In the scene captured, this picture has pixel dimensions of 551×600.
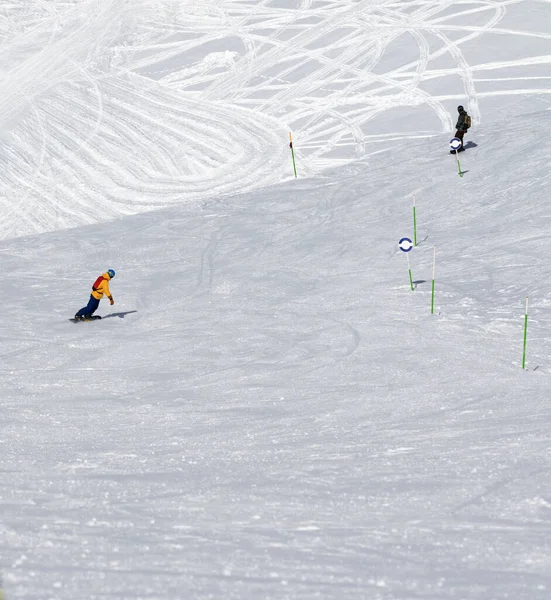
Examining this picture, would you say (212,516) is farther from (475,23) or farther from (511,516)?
(475,23)

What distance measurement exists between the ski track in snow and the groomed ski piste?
10cm

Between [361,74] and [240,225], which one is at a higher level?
[361,74]

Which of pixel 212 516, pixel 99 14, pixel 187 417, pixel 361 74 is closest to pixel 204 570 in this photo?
pixel 212 516

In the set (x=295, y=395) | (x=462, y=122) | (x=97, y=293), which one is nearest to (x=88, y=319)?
(x=97, y=293)

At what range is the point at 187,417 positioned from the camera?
10797mm

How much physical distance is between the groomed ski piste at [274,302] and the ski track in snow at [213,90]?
0.10m

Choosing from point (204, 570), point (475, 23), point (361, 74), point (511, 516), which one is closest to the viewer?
point (204, 570)

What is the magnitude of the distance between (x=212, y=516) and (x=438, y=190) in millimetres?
14430

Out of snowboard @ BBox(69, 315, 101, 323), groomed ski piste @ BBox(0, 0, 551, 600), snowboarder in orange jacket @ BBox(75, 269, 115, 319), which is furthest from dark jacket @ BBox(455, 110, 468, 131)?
snowboard @ BBox(69, 315, 101, 323)

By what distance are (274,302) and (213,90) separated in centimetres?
1347

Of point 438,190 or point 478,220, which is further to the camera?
point 438,190

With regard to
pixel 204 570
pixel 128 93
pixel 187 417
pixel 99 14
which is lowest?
pixel 187 417

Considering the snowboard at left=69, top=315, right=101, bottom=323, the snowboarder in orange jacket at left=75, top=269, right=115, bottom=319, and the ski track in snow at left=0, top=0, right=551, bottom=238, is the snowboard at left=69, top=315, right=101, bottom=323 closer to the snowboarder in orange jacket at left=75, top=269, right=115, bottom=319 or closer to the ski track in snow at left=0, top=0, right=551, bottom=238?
the snowboarder in orange jacket at left=75, top=269, right=115, bottom=319

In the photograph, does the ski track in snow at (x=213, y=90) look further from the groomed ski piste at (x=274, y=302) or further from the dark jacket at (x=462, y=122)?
the dark jacket at (x=462, y=122)
